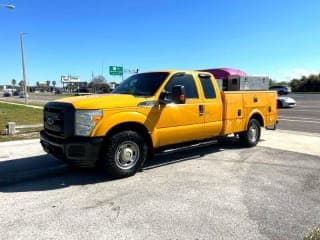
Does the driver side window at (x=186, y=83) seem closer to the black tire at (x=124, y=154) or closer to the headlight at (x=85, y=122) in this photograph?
the black tire at (x=124, y=154)

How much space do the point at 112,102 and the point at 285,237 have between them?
3495 millimetres

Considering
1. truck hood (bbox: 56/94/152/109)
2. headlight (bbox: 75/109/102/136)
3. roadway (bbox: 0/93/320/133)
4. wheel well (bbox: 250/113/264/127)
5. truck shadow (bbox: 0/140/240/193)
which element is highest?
truck hood (bbox: 56/94/152/109)

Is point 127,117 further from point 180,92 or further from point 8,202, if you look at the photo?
point 8,202

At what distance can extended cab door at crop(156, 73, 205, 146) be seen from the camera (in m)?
6.52

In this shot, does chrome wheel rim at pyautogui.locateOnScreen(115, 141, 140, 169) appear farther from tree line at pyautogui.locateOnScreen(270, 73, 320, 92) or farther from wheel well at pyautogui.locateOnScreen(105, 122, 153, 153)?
tree line at pyautogui.locateOnScreen(270, 73, 320, 92)

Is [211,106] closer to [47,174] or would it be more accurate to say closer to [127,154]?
[127,154]

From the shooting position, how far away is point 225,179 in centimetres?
593

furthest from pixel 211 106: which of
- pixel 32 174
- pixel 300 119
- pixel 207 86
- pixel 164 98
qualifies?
pixel 300 119

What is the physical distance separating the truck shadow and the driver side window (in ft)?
5.00

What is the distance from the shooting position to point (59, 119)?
228 inches

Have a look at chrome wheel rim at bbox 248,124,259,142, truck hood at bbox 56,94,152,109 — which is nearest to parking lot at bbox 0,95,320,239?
chrome wheel rim at bbox 248,124,259,142

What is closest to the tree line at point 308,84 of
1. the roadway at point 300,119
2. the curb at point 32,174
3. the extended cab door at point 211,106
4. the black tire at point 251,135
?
the roadway at point 300,119

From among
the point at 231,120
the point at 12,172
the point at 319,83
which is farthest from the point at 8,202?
the point at 319,83

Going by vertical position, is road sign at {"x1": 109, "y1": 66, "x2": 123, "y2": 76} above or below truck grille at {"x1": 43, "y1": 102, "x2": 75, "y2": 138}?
above
